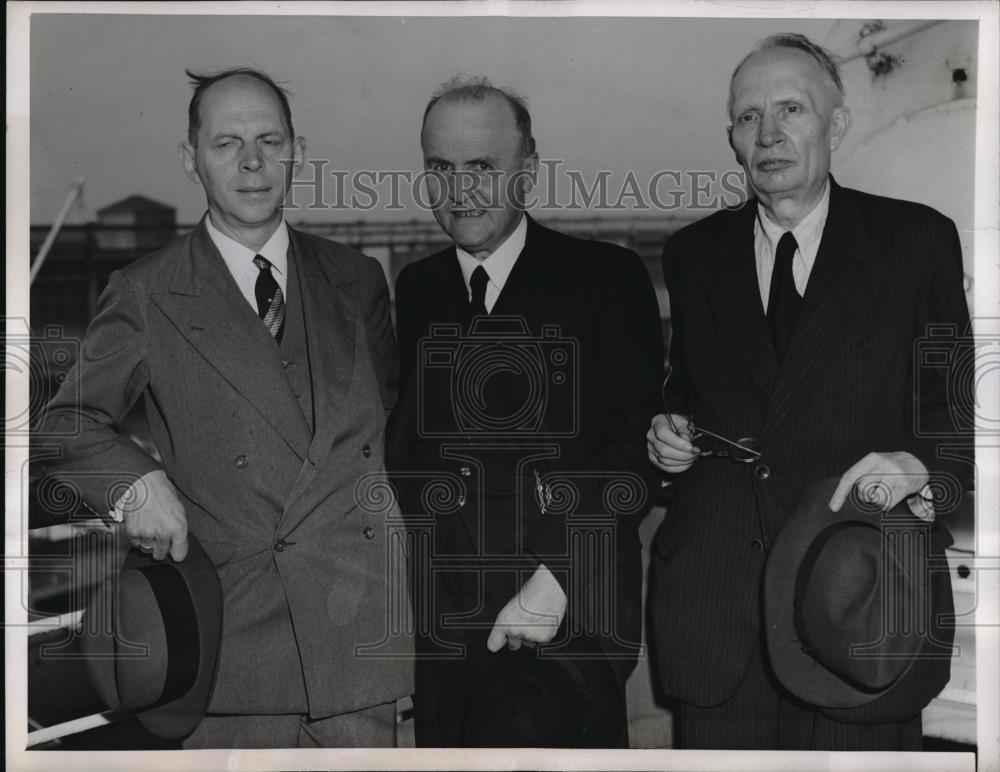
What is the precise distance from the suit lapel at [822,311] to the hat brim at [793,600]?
0.85ft

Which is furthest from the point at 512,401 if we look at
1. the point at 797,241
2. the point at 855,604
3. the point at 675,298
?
the point at 855,604

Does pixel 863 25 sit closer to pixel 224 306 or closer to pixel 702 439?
pixel 702 439

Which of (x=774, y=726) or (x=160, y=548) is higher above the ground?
(x=160, y=548)

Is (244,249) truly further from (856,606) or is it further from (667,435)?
(856,606)

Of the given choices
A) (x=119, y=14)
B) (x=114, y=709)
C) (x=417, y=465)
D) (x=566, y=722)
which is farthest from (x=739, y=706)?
(x=119, y=14)

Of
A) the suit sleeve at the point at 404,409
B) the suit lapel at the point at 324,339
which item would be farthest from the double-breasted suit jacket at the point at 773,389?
the suit lapel at the point at 324,339

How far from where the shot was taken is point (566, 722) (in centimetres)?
305

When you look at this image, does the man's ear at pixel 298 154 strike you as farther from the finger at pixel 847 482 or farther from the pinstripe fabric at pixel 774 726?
the pinstripe fabric at pixel 774 726

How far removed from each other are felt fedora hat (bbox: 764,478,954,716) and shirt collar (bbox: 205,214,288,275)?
163 centimetres

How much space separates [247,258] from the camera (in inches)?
119

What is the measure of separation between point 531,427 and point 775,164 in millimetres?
1019

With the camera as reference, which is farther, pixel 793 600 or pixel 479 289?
pixel 479 289

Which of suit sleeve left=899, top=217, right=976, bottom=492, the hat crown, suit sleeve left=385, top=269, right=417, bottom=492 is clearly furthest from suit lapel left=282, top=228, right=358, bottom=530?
suit sleeve left=899, top=217, right=976, bottom=492

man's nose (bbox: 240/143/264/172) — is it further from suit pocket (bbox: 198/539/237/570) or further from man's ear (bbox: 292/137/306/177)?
suit pocket (bbox: 198/539/237/570)
